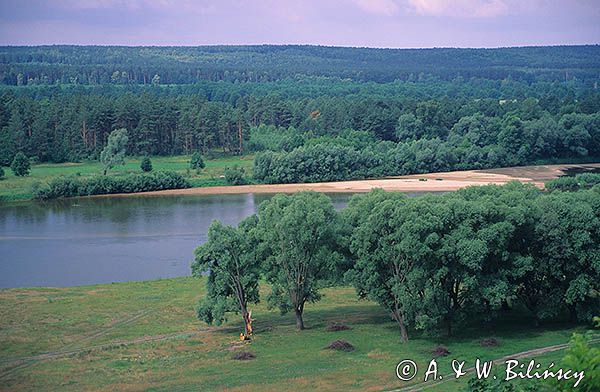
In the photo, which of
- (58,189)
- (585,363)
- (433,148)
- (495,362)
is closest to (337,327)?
(495,362)

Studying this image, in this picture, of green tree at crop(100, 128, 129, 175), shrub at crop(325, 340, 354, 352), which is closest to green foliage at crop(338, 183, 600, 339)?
shrub at crop(325, 340, 354, 352)

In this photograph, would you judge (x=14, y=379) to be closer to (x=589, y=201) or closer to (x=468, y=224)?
(x=468, y=224)

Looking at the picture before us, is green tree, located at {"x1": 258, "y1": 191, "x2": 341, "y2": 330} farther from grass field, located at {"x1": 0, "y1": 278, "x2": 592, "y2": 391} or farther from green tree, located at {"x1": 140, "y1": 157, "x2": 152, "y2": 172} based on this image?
green tree, located at {"x1": 140, "y1": 157, "x2": 152, "y2": 172}

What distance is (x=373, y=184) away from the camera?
272 feet

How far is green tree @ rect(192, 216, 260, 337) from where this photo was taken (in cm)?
3491

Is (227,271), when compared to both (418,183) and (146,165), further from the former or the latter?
(146,165)

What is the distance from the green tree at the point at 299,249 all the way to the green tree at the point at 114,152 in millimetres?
53406

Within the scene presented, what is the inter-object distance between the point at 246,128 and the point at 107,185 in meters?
25.8

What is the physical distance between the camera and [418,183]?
81.8 m

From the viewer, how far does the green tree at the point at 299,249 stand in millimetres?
35062

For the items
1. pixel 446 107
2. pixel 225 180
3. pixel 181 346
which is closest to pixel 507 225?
pixel 181 346

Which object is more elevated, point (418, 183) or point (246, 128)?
point (246, 128)

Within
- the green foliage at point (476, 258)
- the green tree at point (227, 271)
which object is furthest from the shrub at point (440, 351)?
the green tree at point (227, 271)

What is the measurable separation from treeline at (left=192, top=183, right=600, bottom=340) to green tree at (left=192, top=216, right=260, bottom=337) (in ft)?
0.13
